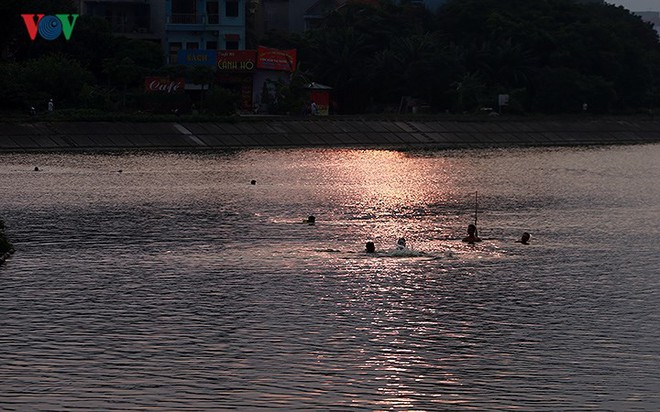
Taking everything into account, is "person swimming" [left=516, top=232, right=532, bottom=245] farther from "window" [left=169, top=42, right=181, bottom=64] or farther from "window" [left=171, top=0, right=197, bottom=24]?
"window" [left=171, top=0, right=197, bottom=24]

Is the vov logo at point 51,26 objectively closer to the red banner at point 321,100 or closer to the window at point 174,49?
the window at point 174,49

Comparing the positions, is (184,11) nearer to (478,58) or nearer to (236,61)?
(236,61)

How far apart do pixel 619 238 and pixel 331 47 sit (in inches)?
4188

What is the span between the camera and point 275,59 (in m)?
152

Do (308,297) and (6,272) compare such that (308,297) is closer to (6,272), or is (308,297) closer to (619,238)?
(6,272)

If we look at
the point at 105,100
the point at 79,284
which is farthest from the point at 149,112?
the point at 79,284

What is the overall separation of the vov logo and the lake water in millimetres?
58485

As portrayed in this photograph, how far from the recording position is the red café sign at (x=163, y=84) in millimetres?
143375

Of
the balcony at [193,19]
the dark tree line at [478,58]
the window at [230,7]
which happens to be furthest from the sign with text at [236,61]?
the window at [230,7]

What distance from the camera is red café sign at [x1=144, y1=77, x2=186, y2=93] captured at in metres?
143

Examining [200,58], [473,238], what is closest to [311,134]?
[200,58]

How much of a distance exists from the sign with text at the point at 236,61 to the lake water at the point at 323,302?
66378 mm

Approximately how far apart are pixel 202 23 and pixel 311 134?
28.8 metres

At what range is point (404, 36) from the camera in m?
172
